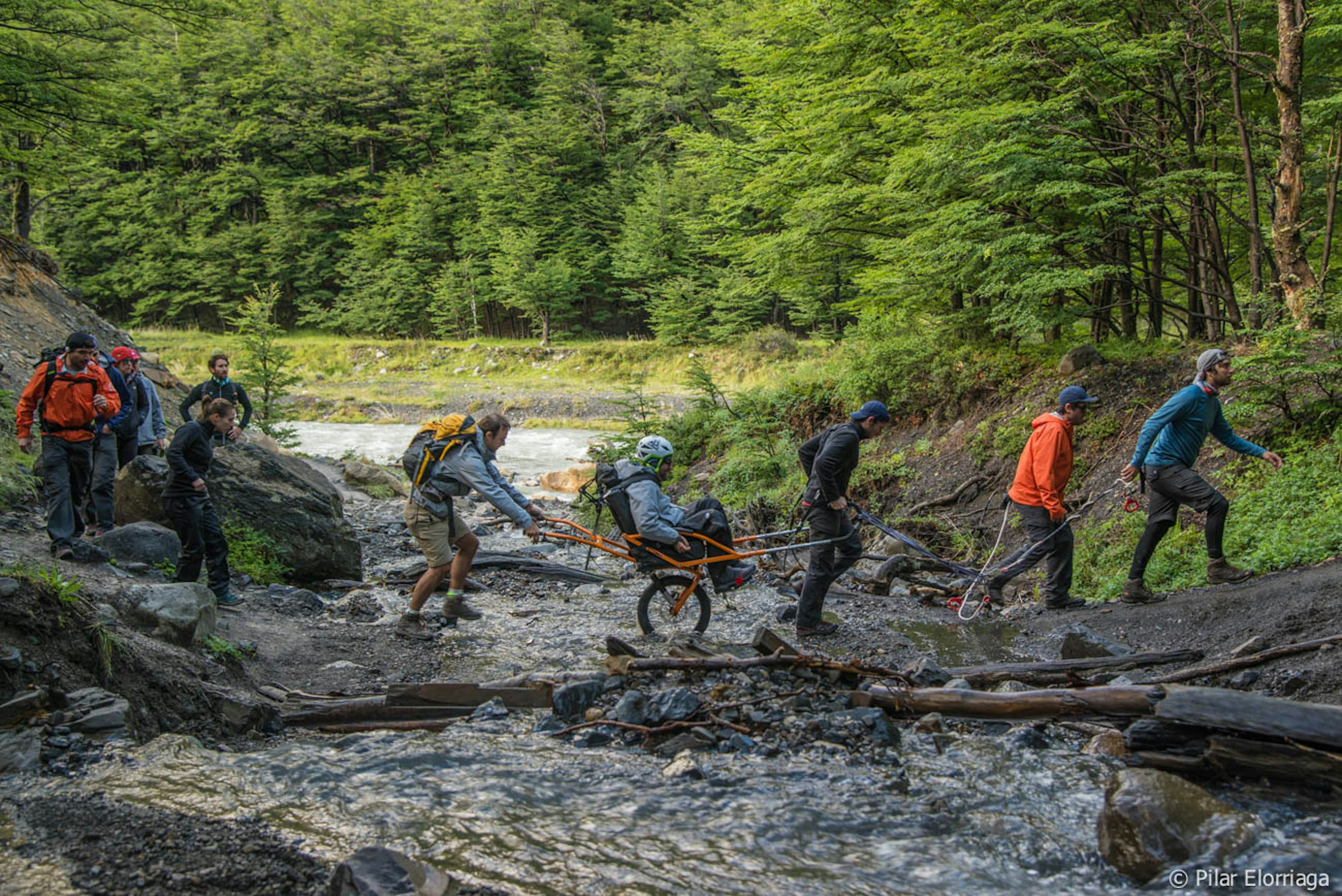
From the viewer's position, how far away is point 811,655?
5.97m

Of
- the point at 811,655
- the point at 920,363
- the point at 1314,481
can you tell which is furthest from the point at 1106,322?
the point at 811,655

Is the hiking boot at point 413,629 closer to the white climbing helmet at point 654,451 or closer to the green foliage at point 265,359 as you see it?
the white climbing helmet at point 654,451

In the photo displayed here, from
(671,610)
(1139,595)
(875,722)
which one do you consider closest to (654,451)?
(671,610)

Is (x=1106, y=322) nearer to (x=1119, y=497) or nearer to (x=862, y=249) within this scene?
(x=862, y=249)

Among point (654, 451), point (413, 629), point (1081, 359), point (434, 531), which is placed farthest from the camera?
point (1081, 359)

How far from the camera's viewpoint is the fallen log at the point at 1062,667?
Result: 19.1 feet

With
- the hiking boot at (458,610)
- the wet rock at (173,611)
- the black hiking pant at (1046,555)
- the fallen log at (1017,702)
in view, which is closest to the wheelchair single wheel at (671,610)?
the hiking boot at (458,610)

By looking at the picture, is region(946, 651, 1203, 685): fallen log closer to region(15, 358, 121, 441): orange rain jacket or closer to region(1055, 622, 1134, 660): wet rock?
region(1055, 622, 1134, 660): wet rock

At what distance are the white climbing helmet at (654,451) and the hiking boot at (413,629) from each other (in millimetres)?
2790

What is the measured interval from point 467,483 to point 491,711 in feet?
9.42

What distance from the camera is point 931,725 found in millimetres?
5078

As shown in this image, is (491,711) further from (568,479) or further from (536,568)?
(568,479)

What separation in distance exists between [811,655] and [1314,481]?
5.63 meters

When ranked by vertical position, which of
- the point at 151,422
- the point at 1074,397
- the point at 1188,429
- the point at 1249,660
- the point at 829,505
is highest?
the point at 1074,397
